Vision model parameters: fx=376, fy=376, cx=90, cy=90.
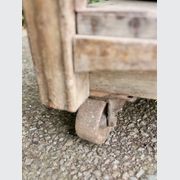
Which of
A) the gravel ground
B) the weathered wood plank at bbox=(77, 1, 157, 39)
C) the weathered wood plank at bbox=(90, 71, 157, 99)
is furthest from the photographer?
the gravel ground

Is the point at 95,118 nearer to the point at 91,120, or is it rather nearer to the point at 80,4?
the point at 91,120

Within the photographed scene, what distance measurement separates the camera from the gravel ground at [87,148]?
5.08 ft

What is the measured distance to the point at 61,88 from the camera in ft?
4.58

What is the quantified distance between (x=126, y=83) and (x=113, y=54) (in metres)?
0.23

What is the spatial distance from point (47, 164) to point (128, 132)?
0.43 metres

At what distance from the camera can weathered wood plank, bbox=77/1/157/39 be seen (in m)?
1.18

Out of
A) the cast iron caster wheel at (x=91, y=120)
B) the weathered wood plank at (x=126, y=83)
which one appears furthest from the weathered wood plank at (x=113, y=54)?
the cast iron caster wheel at (x=91, y=120)

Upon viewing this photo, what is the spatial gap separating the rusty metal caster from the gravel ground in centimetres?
9

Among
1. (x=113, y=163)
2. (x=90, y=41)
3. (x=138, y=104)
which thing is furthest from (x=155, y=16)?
(x=138, y=104)

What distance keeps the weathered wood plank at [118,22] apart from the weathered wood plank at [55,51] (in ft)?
0.15

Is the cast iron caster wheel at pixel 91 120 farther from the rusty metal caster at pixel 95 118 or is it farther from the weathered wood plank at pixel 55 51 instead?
the weathered wood plank at pixel 55 51

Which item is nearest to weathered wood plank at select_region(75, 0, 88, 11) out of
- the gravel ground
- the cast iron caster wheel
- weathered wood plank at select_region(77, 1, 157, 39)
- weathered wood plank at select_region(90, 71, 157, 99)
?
weathered wood plank at select_region(77, 1, 157, 39)

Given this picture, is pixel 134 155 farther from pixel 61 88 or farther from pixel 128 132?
pixel 61 88

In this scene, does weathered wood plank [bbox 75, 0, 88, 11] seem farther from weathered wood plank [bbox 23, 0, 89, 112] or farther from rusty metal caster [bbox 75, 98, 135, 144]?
rusty metal caster [bbox 75, 98, 135, 144]
